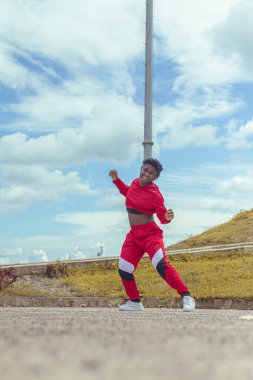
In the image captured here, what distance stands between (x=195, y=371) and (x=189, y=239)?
17329 mm

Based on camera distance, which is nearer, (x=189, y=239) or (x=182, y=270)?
(x=182, y=270)

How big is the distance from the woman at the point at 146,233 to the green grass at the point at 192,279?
66.8 inches

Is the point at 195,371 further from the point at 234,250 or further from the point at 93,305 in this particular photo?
the point at 234,250

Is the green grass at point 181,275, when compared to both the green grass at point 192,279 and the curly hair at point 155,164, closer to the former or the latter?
the green grass at point 192,279

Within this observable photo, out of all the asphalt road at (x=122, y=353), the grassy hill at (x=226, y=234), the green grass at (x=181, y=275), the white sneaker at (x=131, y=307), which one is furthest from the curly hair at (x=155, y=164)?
the grassy hill at (x=226, y=234)

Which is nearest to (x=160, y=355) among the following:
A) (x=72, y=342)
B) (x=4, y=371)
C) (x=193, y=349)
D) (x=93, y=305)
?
(x=193, y=349)

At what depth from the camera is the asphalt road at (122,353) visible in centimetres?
161

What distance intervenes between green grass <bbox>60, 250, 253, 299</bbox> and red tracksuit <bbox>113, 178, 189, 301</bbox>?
5.57 ft

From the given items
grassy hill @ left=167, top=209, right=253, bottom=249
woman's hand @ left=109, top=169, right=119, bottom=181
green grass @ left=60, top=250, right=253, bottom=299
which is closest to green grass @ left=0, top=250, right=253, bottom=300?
green grass @ left=60, top=250, right=253, bottom=299

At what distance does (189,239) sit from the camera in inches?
744

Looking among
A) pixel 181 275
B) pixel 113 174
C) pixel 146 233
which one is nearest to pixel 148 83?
pixel 181 275

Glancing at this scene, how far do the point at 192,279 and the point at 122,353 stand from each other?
342 inches

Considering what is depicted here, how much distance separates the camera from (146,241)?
302 inches

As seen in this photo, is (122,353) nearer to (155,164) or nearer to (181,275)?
(155,164)
